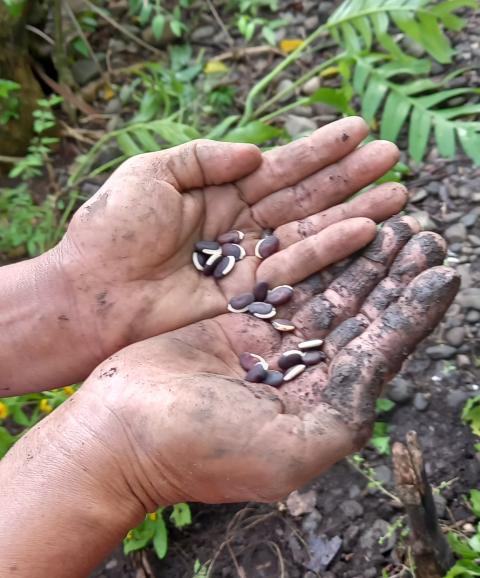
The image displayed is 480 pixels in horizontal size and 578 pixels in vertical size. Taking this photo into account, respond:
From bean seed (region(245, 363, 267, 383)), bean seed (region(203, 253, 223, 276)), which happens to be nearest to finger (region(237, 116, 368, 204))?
bean seed (region(203, 253, 223, 276))

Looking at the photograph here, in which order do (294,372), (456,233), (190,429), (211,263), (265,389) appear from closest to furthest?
(190,429) < (265,389) < (294,372) < (211,263) < (456,233)

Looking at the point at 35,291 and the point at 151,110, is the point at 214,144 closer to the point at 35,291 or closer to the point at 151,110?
the point at 35,291

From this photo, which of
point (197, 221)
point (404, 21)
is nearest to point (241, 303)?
point (197, 221)

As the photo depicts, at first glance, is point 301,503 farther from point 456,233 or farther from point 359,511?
point 456,233

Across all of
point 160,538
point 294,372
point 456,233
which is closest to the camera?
point 294,372

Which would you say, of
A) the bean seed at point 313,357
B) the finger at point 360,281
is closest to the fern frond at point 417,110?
the finger at point 360,281
